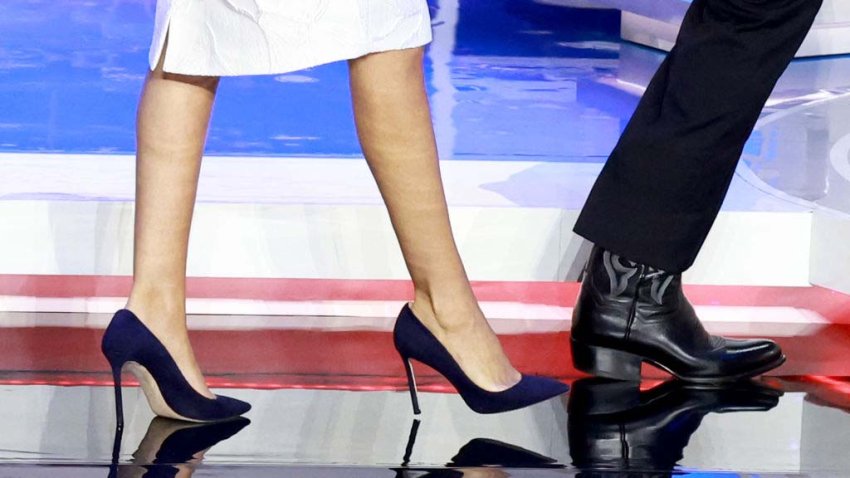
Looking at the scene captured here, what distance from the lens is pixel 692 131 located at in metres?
1.45

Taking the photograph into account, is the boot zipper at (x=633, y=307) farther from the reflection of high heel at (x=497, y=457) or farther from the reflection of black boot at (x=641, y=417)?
the reflection of high heel at (x=497, y=457)

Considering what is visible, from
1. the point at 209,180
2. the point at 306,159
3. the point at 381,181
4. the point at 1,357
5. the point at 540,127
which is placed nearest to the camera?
the point at 381,181

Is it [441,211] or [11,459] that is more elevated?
[441,211]

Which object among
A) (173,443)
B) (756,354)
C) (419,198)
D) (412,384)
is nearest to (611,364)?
(756,354)

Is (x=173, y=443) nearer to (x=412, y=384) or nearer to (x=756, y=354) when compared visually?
(x=412, y=384)

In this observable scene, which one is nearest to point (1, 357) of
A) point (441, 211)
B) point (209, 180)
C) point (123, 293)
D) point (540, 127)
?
point (123, 293)

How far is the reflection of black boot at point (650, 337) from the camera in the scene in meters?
1.50

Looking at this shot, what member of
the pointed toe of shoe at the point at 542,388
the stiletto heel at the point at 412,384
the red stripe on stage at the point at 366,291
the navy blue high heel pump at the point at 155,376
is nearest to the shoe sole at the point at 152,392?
the navy blue high heel pump at the point at 155,376

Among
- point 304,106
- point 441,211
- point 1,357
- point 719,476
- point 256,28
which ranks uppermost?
point 256,28

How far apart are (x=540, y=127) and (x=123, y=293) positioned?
122cm

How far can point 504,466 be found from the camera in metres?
Result: 1.23

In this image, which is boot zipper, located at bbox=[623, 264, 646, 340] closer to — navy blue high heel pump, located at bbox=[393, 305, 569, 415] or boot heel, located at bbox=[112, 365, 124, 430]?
navy blue high heel pump, located at bbox=[393, 305, 569, 415]

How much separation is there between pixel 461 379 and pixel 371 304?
1.57 feet

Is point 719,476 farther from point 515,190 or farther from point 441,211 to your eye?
point 515,190
